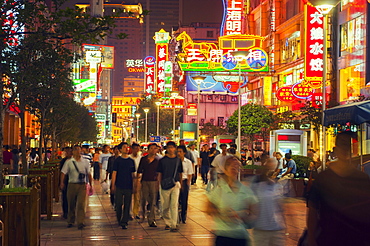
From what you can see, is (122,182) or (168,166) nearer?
(168,166)

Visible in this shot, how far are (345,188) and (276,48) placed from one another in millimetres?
49635

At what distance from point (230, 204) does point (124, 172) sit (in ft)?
25.7

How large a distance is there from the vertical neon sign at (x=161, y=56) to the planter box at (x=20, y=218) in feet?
323

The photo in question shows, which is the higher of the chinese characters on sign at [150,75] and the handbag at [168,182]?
the chinese characters on sign at [150,75]

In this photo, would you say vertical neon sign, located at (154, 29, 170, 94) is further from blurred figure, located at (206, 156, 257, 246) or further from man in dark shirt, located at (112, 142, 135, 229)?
blurred figure, located at (206, 156, 257, 246)

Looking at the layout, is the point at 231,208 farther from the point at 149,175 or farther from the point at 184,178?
the point at 184,178

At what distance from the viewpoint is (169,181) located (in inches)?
529

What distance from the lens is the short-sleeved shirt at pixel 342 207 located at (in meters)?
5.09

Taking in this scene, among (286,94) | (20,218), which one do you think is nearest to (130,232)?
(20,218)

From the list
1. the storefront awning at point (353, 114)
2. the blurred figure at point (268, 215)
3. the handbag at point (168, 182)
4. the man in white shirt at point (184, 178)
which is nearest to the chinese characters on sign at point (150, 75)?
the man in white shirt at point (184, 178)

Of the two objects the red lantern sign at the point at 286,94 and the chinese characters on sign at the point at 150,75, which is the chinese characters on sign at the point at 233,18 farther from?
the chinese characters on sign at the point at 150,75

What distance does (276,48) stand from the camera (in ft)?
177

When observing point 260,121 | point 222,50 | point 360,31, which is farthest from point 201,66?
point 360,31

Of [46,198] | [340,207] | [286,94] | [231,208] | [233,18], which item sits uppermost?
[233,18]
